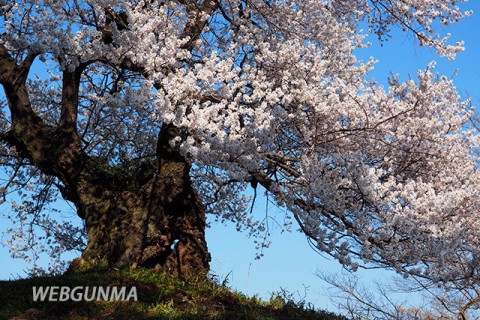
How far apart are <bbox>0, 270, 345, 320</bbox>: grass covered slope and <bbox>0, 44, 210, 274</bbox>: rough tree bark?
63 centimetres

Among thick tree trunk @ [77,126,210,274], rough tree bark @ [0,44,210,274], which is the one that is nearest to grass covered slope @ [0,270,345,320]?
thick tree trunk @ [77,126,210,274]

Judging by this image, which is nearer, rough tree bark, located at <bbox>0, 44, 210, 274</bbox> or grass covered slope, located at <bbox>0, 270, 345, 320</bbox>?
grass covered slope, located at <bbox>0, 270, 345, 320</bbox>

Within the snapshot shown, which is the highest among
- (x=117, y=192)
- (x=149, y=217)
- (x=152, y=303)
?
(x=117, y=192)

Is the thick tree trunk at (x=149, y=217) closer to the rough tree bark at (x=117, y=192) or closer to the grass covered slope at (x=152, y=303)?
the rough tree bark at (x=117, y=192)

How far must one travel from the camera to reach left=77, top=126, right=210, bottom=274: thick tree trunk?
29.7ft

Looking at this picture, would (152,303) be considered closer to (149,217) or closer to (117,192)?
(149,217)

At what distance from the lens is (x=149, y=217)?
9.17 meters

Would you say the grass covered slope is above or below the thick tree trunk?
below

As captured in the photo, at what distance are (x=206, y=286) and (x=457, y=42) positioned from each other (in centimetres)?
711

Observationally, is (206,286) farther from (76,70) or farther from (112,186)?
(76,70)

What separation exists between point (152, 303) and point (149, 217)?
2.30 metres

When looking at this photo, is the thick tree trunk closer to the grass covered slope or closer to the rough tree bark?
the rough tree bark

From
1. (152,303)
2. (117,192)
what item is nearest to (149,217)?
(117,192)

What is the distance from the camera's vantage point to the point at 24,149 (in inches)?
404
